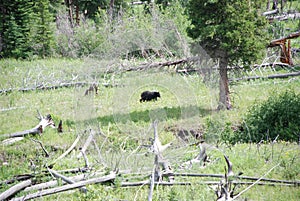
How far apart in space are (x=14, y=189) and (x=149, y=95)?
16.3ft

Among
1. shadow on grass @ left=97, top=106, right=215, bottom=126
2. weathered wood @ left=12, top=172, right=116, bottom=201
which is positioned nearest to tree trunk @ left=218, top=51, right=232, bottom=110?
shadow on grass @ left=97, top=106, right=215, bottom=126

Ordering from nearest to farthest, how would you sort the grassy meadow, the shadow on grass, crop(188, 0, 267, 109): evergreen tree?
the grassy meadow
the shadow on grass
crop(188, 0, 267, 109): evergreen tree

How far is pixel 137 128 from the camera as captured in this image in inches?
321

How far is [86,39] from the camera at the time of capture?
16703 mm

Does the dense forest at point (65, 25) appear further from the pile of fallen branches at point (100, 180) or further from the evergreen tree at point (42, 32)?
the pile of fallen branches at point (100, 180)

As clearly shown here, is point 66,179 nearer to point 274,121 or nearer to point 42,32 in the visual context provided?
point 274,121

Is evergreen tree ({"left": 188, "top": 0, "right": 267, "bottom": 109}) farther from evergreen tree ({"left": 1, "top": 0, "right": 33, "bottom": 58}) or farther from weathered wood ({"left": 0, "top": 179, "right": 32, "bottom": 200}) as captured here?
evergreen tree ({"left": 1, "top": 0, "right": 33, "bottom": 58})

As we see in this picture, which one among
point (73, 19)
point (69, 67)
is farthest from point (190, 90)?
point (73, 19)

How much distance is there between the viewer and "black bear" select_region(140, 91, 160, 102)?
976cm

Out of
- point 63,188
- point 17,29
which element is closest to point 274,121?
point 63,188

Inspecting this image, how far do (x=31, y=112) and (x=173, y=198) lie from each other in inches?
246

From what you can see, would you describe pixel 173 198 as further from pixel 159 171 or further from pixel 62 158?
pixel 62 158

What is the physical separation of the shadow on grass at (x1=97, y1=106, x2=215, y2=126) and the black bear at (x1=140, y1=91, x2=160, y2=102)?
1.15 ft

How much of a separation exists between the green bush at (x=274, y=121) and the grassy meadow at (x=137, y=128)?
1.07 ft
